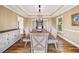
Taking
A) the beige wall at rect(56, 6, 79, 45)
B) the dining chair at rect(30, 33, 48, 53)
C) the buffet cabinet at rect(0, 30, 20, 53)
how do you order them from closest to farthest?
1. the dining chair at rect(30, 33, 48, 53)
2. the buffet cabinet at rect(0, 30, 20, 53)
3. the beige wall at rect(56, 6, 79, 45)

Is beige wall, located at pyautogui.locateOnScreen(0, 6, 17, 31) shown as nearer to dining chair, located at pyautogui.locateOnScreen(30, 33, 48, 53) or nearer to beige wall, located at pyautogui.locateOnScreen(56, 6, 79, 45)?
dining chair, located at pyautogui.locateOnScreen(30, 33, 48, 53)

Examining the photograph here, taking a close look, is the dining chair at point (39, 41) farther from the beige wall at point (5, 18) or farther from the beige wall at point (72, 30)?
the beige wall at point (72, 30)

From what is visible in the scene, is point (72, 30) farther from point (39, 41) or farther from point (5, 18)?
point (5, 18)

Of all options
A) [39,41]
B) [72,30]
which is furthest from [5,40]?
[72,30]

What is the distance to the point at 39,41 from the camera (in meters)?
3.46

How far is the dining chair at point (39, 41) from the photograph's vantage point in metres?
3.41

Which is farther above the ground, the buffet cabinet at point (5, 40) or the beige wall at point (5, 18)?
the beige wall at point (5, 18)

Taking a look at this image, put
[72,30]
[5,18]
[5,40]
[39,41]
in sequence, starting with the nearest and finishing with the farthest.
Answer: [39,41], [5,40], [5,18], [72,30]

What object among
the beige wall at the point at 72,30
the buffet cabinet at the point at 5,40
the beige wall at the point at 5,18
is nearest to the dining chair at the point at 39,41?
the buffet cabinet at the point at 5,40

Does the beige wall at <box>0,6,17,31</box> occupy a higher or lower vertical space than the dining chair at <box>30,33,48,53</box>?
higher

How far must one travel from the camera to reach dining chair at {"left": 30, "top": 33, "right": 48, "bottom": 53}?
3.41m

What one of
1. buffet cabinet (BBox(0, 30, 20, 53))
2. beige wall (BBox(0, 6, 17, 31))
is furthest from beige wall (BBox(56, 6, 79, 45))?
beige wall (BBox(0, 6, 17, 31))
